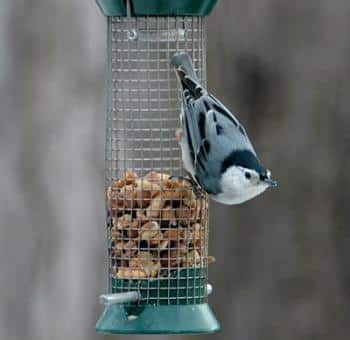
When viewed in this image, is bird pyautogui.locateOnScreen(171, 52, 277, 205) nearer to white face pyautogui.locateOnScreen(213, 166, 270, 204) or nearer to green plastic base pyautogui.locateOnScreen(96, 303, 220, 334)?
white face pyautogui.locateOnScreen(213, 166, 270, 204)

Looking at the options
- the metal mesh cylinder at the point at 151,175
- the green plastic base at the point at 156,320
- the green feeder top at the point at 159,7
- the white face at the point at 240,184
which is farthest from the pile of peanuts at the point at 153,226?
the green feeder top at the point at 159,7

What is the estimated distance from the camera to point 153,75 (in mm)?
6777

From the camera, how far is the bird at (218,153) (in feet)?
19.4

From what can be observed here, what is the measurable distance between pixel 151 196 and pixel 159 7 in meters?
0.75

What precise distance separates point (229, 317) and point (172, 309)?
3.59 metres

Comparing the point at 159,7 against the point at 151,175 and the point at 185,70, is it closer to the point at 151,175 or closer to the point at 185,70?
the point at 185,70

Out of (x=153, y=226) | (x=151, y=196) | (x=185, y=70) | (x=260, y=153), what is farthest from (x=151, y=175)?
(x=260, y=153)

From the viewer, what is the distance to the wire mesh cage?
619 centimetres

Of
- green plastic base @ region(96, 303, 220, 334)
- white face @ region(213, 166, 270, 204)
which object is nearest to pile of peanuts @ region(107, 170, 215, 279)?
green plastic base @ region(96, 303, 220, 334)

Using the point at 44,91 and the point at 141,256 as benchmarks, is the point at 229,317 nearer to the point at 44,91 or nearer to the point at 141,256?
the point at 44,91

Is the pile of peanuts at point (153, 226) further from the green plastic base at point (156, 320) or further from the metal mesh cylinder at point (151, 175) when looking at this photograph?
the green plastic base at point (156, 320)

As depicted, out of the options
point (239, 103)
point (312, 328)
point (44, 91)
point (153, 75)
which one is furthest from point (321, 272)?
point (153, 75)

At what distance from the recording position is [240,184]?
5938mm

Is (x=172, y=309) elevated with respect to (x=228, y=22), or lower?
lower
